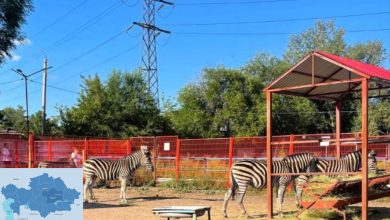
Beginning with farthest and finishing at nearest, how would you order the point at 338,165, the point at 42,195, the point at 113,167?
the point at 113,167 → the point at 338,165 → the point at 42,195

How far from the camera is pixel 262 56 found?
57.5 metres

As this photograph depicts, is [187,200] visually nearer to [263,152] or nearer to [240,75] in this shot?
[263,152]

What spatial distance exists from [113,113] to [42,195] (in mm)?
32194

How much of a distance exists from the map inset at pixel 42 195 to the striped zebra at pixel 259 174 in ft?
23.7

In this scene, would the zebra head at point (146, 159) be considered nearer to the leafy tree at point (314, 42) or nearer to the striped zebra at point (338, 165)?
the striped zebra at point (338, 165)

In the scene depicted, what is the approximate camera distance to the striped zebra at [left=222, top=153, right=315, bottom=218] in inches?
542

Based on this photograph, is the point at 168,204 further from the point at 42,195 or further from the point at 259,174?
the point at 42,195

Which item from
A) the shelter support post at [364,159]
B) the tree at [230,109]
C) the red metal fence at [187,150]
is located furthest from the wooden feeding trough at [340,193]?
the tree at [230,109]

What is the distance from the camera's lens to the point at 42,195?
672 centimetres

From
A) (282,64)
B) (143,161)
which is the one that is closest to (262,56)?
(282,64)

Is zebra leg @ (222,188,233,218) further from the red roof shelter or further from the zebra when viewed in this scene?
the zebra

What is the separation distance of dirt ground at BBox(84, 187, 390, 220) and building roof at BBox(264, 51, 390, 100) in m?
3.05

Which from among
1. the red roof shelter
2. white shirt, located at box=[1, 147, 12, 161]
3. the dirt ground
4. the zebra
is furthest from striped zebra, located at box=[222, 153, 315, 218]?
white shirt, located at box=[1, 147, 12, 161]

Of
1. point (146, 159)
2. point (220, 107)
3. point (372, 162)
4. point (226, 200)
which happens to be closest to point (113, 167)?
point (146, 159)
